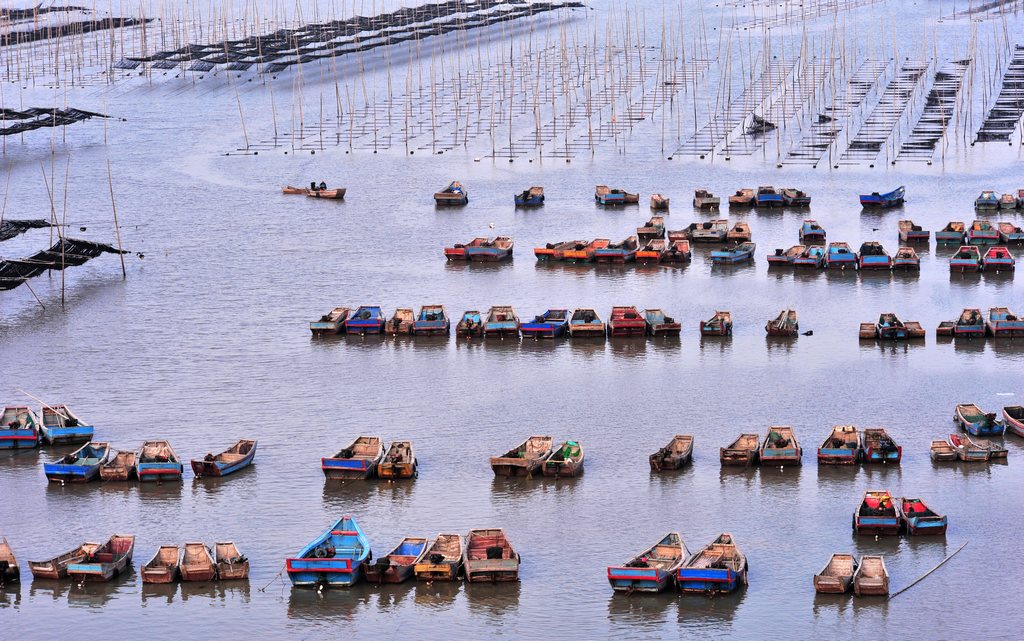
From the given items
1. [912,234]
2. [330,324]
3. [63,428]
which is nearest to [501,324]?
[330,324]

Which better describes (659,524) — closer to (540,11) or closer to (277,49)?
(277,49)

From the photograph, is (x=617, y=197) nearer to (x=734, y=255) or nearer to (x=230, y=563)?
(x=734, y=255)

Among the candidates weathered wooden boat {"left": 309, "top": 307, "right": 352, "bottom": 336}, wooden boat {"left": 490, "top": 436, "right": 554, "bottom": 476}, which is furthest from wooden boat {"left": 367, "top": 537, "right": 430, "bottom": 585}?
weathered wooden boat {"left": 309, "top": 307, "right": 352, "bottom": 336}

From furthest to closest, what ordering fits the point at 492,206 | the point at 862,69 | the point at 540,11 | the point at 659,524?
the point at 540,11, the point at 862,69, the point at 492,206, the point at 659,524

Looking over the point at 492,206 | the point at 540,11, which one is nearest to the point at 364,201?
the point at 492,206

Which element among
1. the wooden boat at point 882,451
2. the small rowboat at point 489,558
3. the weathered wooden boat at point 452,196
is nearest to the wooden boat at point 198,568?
the small rowboat at point 489,558

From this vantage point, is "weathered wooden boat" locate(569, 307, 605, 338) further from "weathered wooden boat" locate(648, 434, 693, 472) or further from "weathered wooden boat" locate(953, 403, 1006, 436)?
"weathered wooden boat" locate(953, 403, 1006, 436)
